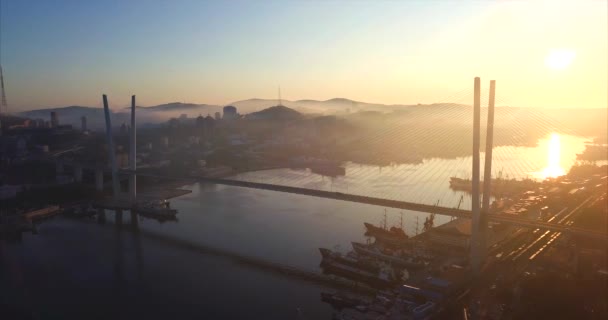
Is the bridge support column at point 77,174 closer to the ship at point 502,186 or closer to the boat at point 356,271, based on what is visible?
the boat at point 356,271

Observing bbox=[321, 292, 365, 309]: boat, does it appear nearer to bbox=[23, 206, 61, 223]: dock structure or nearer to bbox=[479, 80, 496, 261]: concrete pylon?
bbox=[479, 80, 496, 261]: concrete pylon

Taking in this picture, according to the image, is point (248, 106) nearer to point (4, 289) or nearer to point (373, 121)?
point (373, 121)

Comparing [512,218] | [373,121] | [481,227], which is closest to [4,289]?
[481,227]

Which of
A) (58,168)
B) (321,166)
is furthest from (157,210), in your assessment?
(321,166)

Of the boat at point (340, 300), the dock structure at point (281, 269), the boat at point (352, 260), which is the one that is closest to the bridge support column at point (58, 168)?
the dock structure at point (281, 269)

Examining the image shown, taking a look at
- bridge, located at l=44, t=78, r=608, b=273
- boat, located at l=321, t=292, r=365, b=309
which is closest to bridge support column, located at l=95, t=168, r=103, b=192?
bridge, located at l=44, t=78, r=608, b=273

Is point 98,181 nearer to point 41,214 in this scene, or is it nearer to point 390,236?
point 41,214
